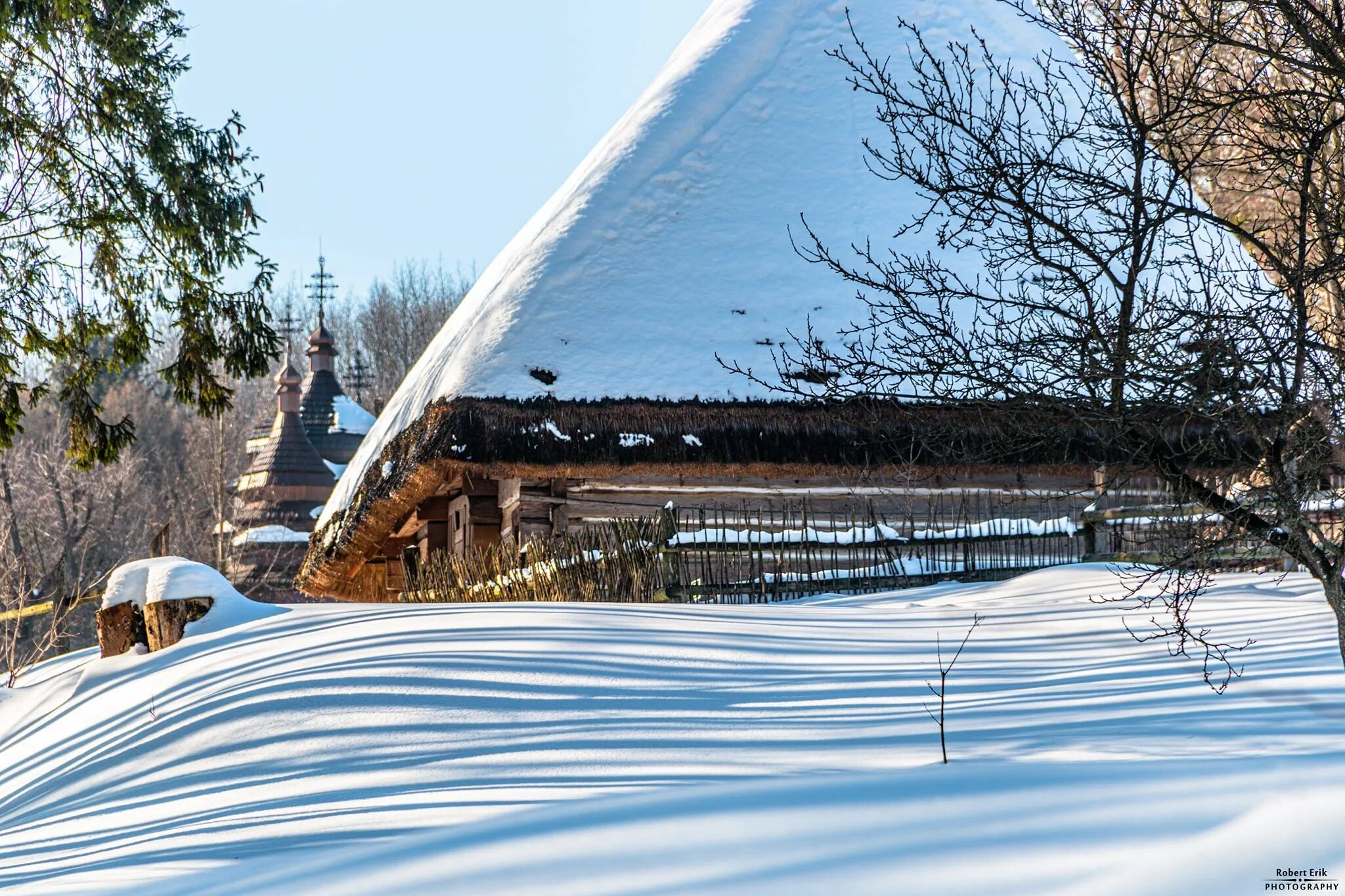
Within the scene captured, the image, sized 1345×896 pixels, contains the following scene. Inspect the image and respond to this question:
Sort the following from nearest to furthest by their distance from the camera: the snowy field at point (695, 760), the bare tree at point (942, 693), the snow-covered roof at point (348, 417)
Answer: the snowy field at point (695, 760), the bare tree at point (942, 693), the snow-covered roof at point (348, 417)

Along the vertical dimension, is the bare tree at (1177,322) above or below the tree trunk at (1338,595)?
above

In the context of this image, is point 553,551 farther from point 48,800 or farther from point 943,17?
point 943,17

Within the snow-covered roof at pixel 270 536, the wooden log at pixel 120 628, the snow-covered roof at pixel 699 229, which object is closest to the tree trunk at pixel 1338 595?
the snow-covered roof at pixel 699 229

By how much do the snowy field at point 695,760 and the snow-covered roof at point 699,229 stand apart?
4.18m

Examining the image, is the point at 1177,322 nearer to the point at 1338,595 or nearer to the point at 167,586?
the point at 1338,595

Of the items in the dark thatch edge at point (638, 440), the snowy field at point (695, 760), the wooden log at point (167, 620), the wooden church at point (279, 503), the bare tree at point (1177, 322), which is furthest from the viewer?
the wooden church at point (279, 503)

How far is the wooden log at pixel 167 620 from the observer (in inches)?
351

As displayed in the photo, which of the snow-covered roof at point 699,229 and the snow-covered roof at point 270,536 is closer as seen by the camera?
the snow-covered roof at point 699,229

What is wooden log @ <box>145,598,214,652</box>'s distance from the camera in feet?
29.3

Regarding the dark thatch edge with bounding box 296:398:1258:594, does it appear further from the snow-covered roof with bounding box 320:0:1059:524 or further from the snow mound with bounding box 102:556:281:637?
the snow mound with bounding box 102:556:281:637

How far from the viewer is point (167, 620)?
895 cm

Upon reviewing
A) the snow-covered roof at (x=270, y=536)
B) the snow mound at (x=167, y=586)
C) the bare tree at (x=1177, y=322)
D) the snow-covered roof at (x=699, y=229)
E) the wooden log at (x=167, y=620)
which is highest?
the snow-covered roof at (x=699, y=229)

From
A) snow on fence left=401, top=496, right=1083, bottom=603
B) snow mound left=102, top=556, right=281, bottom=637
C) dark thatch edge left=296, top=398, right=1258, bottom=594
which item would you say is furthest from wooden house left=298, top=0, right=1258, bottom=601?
snow mound left=102, top=556, right=281, bottom=637

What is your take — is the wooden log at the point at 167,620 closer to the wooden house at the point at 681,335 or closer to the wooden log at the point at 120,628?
the wooden log at the point at 120,628
